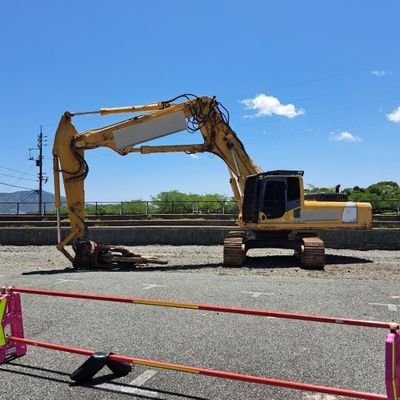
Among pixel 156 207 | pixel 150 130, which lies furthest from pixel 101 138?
pixel 156 207

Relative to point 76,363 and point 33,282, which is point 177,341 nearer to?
point 76,363

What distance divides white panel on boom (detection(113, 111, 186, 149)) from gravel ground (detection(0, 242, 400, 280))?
3.98m

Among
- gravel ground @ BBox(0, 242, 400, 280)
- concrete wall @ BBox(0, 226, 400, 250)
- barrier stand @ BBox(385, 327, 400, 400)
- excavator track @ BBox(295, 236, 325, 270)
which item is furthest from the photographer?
concrete wall @ BBox(0, 226, 400, 250)

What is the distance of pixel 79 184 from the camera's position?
14.5 meters

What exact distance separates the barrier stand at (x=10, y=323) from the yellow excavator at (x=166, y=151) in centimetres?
840

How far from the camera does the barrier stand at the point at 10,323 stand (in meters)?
5.25

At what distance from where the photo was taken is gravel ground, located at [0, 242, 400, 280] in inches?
494

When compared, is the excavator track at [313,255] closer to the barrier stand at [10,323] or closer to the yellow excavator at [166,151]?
the yellow excavator at [166,151]

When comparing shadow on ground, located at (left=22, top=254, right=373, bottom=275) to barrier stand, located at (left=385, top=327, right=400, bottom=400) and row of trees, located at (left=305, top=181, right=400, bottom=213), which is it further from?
row of trees, located at (left=305, top=181, right=400, bottom=213)

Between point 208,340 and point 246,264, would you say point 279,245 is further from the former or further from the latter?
point 208,340

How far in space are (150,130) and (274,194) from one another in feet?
14.1

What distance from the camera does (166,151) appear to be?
15.0 meters

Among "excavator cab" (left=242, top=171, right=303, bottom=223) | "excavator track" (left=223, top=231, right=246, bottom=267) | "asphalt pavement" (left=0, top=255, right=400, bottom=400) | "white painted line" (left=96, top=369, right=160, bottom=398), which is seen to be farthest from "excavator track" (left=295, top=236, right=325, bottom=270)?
"white painted line" (left=96, top=369, right=160, bottom=398)

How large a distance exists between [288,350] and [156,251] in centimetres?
1354
